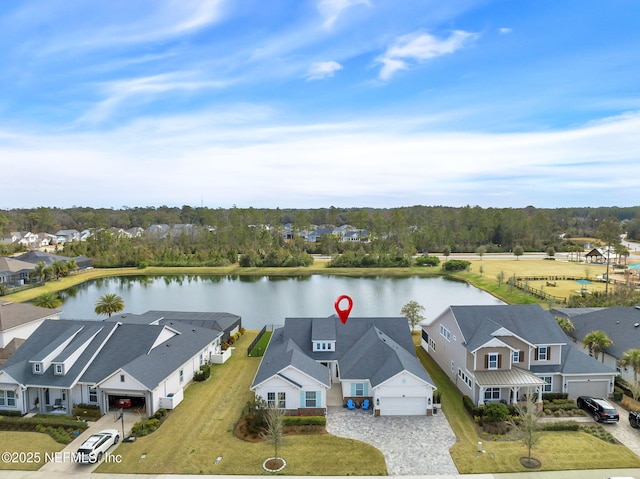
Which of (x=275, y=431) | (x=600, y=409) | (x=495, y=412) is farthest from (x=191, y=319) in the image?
(x=600, y=409)

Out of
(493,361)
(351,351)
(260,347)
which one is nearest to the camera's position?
(493,361)

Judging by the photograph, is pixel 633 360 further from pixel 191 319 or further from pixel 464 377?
pixel 191 319

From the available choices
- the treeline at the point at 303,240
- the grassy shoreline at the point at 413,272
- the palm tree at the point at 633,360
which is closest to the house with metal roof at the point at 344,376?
the palm tree at the point at 633,360

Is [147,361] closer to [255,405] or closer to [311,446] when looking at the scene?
[255,405]

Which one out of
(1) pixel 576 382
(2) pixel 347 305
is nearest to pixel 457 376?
(1) pixel 576 382

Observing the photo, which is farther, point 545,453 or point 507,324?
point 507,324

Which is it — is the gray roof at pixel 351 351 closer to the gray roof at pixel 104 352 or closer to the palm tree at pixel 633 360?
the gray roof at pixel 104 352
